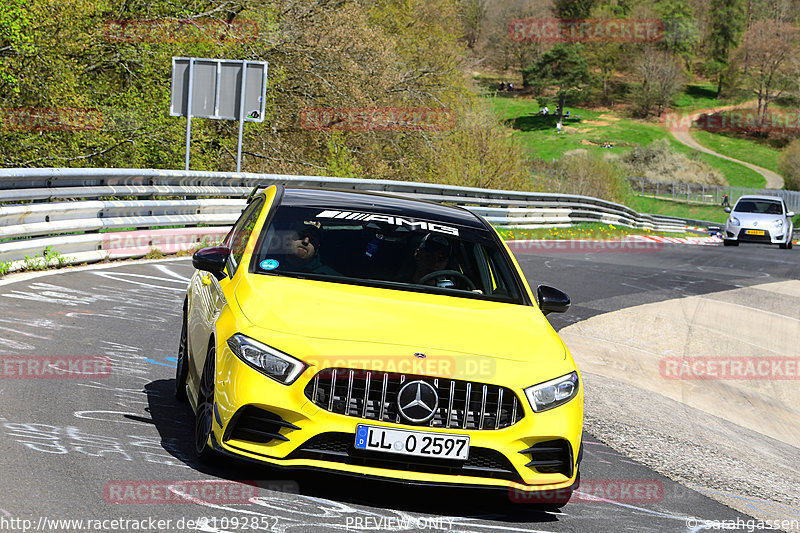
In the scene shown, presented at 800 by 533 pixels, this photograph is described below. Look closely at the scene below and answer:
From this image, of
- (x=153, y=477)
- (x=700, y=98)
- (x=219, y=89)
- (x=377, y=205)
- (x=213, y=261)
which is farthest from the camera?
(x=700, y=98)

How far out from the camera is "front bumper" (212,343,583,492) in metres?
4.62

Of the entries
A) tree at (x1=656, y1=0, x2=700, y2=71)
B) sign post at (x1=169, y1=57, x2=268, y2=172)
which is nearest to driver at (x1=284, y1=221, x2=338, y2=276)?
sign post at (x1=169, y1=57, x2=268, y2=172)

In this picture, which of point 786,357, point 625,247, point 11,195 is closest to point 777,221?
point 625,247

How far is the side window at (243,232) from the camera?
6033 mm

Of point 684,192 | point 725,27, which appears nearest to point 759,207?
point 684,192

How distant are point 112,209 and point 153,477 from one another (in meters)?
9.60

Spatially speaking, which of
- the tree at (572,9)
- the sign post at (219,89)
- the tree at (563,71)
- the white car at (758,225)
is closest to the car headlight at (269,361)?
the sign post at (219,89)

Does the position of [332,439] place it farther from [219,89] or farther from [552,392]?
[219,89]

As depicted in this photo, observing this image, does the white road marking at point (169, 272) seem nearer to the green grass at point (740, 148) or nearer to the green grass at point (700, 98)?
the green grass at point (740, 148)

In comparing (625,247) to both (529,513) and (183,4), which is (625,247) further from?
(529,513)

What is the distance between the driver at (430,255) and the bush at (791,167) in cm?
9277

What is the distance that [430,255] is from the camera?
6.25 m

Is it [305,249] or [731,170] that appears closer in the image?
[305,249]

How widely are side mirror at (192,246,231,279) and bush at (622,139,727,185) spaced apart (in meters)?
107
